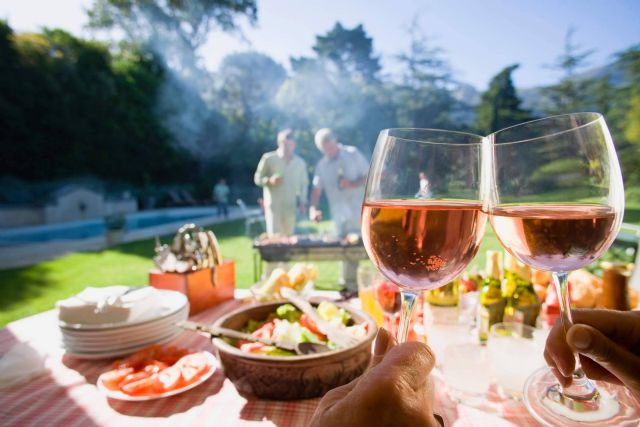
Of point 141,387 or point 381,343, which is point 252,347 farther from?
point 381,343

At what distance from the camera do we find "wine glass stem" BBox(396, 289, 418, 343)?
0.57 meters

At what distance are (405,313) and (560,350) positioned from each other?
313 millimetres

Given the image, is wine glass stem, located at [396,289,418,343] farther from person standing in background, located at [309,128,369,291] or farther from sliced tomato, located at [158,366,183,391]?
person standing in background, located at [309,128,369,291]

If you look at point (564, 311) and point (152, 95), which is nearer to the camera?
point (564, 311)

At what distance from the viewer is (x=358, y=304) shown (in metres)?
1.84

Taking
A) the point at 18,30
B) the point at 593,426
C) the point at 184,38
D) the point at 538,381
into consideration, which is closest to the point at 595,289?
the point at 538,381

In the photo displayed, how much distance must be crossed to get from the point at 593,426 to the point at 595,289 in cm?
102

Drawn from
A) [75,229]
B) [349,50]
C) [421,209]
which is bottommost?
[75,229]

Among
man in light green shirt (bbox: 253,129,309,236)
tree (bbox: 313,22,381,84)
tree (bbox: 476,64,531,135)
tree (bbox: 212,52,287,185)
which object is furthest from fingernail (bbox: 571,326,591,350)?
tree (bbox: 313,22,381,84)

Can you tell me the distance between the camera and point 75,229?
14.4 metres

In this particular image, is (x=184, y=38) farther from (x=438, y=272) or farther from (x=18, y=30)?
(x=438, y=272)

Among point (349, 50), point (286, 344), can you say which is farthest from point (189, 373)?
point (349, 50)

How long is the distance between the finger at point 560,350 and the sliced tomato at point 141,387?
918mm

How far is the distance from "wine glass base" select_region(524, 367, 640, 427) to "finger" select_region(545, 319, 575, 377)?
10 centimetres
